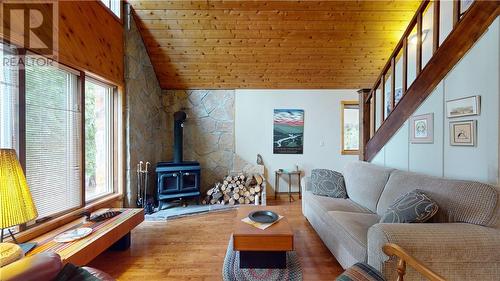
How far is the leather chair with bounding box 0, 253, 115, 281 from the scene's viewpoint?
1.04 m

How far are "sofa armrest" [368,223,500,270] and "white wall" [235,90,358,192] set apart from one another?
11.4ft

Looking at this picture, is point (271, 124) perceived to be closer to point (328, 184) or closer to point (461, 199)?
point (328, 184)

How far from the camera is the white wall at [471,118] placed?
1.76m

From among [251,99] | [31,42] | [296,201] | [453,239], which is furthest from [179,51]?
[453,239]

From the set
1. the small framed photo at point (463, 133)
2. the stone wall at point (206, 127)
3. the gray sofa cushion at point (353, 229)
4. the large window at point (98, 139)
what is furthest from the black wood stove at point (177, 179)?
the small framed photo at point (463, 133)

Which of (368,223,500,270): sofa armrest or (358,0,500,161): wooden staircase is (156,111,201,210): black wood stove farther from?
(368,223,500,270): sofa armrest

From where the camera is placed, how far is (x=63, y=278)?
3.84ft

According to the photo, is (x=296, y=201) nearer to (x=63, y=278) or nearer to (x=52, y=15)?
(x=63, y=278)

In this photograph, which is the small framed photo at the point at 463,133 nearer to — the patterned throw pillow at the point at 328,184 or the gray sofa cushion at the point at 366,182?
the gray sofa cushion at the point at 366,182

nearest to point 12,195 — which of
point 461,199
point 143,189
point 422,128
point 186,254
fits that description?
point 186,254

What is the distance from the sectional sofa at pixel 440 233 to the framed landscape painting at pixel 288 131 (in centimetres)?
263

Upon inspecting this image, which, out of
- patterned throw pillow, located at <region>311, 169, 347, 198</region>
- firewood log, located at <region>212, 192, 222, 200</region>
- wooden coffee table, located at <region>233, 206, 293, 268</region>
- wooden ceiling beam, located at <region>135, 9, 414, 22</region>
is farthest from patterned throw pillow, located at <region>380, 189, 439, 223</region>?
firewood log, located at <region>212, 192, 222, 200</region>

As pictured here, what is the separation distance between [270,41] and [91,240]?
373 cm

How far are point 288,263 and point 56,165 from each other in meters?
2.64
